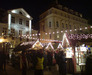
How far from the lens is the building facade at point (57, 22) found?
27977mm

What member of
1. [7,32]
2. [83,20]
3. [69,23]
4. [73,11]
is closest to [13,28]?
[7,32]

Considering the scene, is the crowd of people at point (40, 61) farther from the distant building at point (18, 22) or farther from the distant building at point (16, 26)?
the distant building at point (18, 22)

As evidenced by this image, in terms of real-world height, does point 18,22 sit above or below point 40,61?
above

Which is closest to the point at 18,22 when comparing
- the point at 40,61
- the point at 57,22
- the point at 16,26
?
the point at 16,26

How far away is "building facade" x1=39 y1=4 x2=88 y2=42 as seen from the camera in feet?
91.8

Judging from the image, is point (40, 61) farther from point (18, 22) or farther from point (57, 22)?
point (57, 22)

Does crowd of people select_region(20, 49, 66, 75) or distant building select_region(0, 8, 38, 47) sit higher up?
distant building select_region(0, 8, 38, 47)

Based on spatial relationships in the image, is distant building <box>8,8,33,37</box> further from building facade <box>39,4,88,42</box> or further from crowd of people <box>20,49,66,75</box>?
crowd of people <box>20,49,66,75</box>

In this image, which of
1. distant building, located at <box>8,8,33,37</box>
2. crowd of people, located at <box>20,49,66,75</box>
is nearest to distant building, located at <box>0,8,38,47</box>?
distant building, located at <box>8,8,33,37</box>

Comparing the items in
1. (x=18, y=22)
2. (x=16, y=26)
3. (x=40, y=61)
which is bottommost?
(x=40, y=61)

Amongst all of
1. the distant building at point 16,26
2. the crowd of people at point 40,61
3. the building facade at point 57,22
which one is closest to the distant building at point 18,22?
the distant building at point 16,26

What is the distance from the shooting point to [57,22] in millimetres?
28891

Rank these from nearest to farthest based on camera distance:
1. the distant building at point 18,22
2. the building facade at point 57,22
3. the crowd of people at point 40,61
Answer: the crowd of people at point 40,61 → the distant building at point 18,22 → the building facade at point 57,22

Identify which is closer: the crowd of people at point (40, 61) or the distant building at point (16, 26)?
the crowd of people at point (40, 61)
